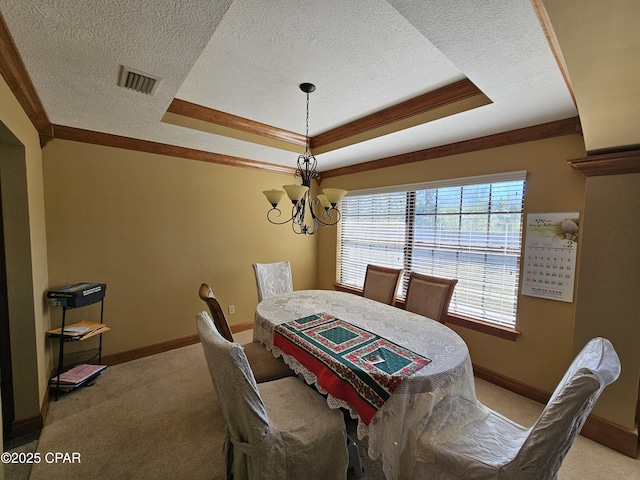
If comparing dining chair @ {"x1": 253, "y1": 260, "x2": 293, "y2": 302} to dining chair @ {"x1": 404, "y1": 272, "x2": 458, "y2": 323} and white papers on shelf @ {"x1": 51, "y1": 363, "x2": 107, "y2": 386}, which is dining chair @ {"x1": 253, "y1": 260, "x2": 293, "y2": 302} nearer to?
dining chair @ {"x1": 404, "y1": 272, "x2": 458, "y2": 323}

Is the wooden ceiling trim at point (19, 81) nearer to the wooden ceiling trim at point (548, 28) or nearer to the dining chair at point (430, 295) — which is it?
the wooden ceiling trim at point (548, 28)

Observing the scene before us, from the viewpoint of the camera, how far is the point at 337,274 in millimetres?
4344

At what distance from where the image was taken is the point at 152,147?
2959mm

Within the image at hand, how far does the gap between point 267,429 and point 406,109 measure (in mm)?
2531

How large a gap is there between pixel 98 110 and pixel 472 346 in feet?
13.2

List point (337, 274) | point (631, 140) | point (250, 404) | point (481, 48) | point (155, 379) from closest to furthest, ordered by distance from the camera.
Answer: point (250, 404), point (481, 48), point (631, 140), point (155, 379), point (337, 274)

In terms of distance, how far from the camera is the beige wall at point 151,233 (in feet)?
8.43

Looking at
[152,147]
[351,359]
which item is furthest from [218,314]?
[152,147]

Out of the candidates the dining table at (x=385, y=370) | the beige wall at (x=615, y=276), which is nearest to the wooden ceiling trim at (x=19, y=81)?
the dining table at (x=385, y=370)

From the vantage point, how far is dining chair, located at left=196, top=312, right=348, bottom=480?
122 centimetres

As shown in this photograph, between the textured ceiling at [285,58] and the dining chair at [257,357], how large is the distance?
1.43 metres

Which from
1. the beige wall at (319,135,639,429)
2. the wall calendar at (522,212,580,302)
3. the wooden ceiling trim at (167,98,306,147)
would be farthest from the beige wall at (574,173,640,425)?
the wooden ceiling trim at (167,98,306,147)

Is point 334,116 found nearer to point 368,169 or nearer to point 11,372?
point 368,169

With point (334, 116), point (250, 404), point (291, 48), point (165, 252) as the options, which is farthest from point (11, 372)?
point (334, 116)
